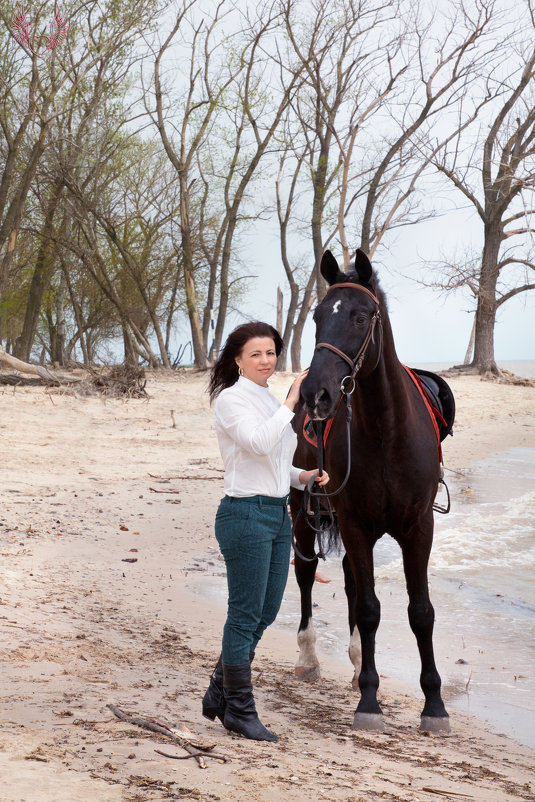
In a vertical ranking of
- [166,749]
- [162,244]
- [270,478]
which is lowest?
[166,749]

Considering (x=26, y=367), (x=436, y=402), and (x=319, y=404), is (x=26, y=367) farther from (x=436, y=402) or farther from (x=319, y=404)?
(x=319, y=404)

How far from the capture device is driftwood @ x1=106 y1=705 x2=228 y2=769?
3.21 metres

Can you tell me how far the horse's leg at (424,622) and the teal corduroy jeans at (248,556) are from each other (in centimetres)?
105

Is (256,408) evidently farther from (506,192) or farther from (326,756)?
(506,192)

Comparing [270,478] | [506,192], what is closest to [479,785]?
[270,478]

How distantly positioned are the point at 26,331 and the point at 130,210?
482 inches

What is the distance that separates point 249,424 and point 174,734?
1334 millimetres

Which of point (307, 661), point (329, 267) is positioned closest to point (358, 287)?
point (329, 267)

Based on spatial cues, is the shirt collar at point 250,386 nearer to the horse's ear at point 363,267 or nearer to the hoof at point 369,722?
the horse's ear at point 363,267

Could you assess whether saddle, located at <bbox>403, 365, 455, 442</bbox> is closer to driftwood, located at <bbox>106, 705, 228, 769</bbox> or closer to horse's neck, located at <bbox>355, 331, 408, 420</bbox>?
horse's neck, located at <bbox>355, 331, 408, 420</bbox>

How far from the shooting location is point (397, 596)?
305 inches

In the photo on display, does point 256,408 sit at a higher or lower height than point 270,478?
higher

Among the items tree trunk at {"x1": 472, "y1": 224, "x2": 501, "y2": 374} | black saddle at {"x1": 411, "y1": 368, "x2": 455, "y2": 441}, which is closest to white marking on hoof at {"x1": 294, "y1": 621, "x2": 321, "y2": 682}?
black saddle at {"x1": 411, "y1": 368, "x2": 455, "y2": 441}

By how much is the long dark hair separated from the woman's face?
3 cm
